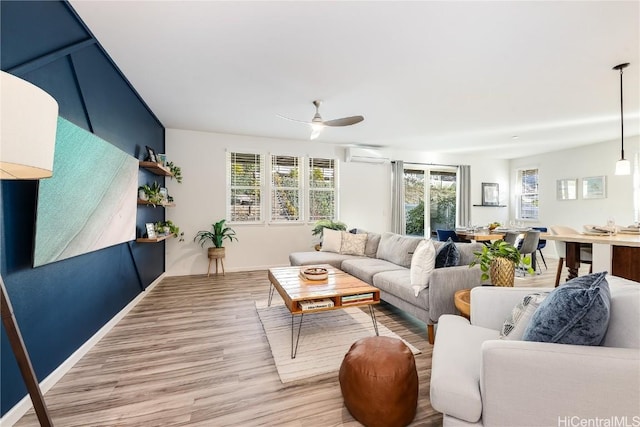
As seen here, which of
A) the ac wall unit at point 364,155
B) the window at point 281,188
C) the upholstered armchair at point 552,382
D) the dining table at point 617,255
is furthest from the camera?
the ac wall unit at point 364,155

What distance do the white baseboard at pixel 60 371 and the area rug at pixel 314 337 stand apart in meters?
1.49

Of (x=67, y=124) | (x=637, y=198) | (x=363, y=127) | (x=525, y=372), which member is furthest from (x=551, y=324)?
(x=637, y=198)

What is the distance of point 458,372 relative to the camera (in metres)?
1.25

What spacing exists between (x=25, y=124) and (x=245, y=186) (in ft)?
15.6

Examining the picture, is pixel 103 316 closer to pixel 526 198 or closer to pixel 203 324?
pixel 203 324

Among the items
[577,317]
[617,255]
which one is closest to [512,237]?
[617,255]

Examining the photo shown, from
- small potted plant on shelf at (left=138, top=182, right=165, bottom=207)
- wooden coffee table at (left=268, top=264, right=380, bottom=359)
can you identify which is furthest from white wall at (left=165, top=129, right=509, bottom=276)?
wooden coffee table at (left=268, top=264, right=380, bottom=359)

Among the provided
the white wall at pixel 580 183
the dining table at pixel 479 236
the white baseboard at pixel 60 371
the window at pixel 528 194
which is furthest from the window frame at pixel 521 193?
the white baseboard at pixel 60 371

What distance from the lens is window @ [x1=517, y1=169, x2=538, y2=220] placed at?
7.25 meters

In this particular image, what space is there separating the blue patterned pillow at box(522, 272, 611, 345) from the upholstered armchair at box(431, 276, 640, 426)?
1.8 inches

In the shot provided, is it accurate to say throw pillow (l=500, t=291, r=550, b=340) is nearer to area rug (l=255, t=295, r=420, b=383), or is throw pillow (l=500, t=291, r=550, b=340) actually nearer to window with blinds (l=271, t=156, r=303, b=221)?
area rug (l=255, t=295, r=420, b=383)

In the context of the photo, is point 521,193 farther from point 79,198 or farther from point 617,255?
point 79,198

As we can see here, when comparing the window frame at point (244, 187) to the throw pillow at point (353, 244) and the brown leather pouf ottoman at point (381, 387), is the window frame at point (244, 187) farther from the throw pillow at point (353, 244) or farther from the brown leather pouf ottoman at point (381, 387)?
the brown leather pouf ottoman at point (381, 387)

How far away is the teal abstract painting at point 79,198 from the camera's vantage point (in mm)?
1670
